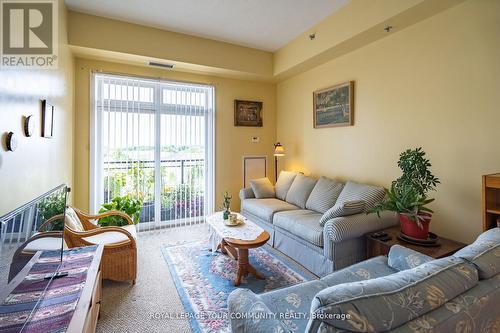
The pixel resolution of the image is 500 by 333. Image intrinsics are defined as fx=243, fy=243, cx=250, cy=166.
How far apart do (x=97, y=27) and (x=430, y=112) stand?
4.20 meters

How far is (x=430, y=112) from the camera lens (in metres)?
2.57

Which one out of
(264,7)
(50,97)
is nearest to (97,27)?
(50,97)

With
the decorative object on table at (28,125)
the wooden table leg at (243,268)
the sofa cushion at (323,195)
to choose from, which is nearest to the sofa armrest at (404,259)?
the wooden table leg at (243,268)

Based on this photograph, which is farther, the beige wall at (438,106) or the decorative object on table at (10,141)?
the beige wall at (438,106)

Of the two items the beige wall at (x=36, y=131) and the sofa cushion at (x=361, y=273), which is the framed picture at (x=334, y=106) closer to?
the sofa cushion at (x=361, y=273)

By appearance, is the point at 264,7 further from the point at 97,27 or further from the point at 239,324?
the point at 239,324

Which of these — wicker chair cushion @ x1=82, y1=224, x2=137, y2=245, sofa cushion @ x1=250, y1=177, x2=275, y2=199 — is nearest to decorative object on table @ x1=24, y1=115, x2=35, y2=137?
wicker chair cushion @ x1=82, y1=224, x2=137, y2=245

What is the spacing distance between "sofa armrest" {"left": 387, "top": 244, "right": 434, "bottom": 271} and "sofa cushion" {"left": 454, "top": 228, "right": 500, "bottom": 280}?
42 cm

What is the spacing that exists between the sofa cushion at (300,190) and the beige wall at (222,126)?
1.16m

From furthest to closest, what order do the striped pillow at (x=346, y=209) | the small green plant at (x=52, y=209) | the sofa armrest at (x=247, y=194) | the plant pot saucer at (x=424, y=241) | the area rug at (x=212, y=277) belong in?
1. the sofa armrest at (x=247, y=194)
2. the striped pillow at (x=346, y=209)
3. the plant pot saucer at (x=424, y=241)
4. the area rug at (x=212, y=277)
5. the small green plant at (x=52, y=209)

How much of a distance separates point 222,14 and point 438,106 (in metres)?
2.78

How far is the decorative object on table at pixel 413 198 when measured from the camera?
214 centimetres

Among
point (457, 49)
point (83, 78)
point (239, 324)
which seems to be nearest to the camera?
point (239, 324)

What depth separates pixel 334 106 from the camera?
3684mm
